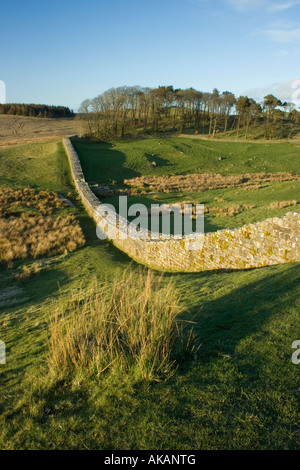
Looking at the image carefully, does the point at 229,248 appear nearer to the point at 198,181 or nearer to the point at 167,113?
the point at 198,181

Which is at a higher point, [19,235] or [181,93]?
[181,93]

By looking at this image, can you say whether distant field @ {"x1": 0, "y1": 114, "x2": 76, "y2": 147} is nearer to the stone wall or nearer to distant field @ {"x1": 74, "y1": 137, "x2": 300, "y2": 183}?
distant field @ {"x1": 74, "y1": 137, "x2": 300, "y2": 183}

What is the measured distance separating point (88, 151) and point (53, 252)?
92.3 ft

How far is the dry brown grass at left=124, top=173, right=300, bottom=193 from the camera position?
92.2 feet

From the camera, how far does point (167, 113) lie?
68.8 meters

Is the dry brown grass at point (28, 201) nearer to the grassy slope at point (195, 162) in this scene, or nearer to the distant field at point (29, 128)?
the grassy slope at point (195, 162)

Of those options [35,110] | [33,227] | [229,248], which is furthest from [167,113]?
[229,248]

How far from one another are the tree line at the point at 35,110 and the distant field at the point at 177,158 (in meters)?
50.4

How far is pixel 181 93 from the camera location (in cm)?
6316

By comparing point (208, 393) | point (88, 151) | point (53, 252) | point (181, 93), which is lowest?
point (53, 252)

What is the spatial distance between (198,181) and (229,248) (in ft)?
73.7

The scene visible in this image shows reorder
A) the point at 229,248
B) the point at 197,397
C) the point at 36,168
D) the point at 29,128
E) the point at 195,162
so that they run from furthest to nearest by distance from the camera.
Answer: the point at 29,128 < the point at 195,162 < the point at 36,168 < the point at 229,248 < the point at 197,397
